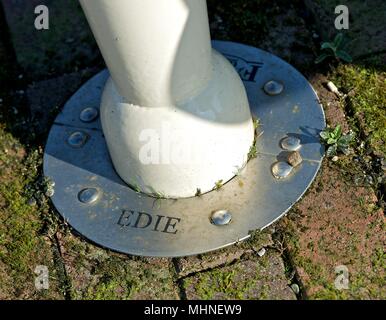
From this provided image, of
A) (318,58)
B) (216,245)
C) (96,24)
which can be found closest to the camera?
(96,24)

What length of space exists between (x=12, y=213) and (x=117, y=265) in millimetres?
594

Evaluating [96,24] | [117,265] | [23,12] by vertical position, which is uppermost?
[96,24]

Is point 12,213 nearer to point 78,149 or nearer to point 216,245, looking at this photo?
point 78,149

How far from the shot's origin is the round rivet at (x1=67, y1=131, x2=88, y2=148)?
341cm

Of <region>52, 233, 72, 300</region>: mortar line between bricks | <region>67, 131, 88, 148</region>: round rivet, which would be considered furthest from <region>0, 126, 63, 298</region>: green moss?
<region>67, 131, 88, 148</region>: round rivet

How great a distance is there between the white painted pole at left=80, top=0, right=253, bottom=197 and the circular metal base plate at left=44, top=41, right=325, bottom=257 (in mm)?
83

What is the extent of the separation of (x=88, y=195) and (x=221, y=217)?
61 centimetres

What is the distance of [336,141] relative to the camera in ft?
10.5

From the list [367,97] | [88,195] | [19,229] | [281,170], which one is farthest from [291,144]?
[19,229]

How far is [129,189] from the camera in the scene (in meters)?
3.21

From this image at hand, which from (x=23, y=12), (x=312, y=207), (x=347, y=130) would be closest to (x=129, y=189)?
(x=312, y=207)

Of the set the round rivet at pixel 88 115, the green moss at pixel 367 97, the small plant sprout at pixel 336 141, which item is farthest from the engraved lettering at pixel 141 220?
the green moss at pixel 367 97

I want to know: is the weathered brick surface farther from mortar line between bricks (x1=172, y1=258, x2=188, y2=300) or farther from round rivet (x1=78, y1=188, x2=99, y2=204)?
round rivet (x1=78, y1=188, x2=99, y2=204)

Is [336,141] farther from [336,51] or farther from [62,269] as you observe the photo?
[62,269]
